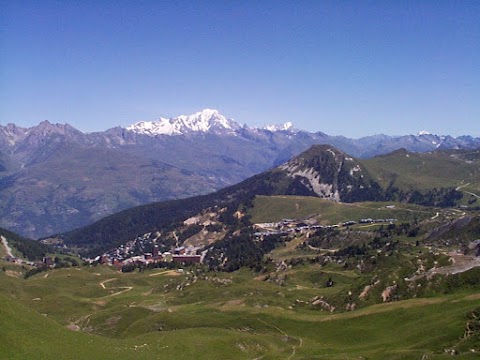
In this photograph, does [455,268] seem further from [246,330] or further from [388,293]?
[246,330]

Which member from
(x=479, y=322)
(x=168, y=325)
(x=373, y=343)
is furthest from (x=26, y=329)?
(x=479, y=322)

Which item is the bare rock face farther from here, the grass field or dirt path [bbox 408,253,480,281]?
the grass field

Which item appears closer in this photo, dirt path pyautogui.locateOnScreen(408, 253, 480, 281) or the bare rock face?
dirt path pyautogui.locateOnScreen(408, 253, 480, 281)

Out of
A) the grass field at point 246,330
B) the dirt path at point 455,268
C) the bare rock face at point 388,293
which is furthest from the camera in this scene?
the bare rock face at point 388,293

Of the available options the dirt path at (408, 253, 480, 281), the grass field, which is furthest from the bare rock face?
the grass field

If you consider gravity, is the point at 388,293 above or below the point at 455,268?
below

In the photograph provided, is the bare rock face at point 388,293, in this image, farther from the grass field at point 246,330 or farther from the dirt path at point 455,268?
the grass field at point 246,330

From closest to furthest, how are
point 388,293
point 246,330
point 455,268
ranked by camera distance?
point 246,330 → point 455,268 → point 388,293

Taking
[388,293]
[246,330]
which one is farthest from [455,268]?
[246,330]

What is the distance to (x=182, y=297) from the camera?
198 metres

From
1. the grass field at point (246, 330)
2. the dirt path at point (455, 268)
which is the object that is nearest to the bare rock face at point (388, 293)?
the dirt path at point (455, 268)

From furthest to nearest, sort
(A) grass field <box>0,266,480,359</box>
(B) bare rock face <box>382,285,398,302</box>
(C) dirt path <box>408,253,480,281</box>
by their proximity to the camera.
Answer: (B) bare rock face <box>382,285,398,302</box> → (C) dirt path <box>408,253,480,281</box> → (A) grass field <box>0,266,480,359</box>

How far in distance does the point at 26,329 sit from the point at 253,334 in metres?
56.6

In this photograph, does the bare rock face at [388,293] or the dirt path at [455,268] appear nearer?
the dirt path at [455,268]
